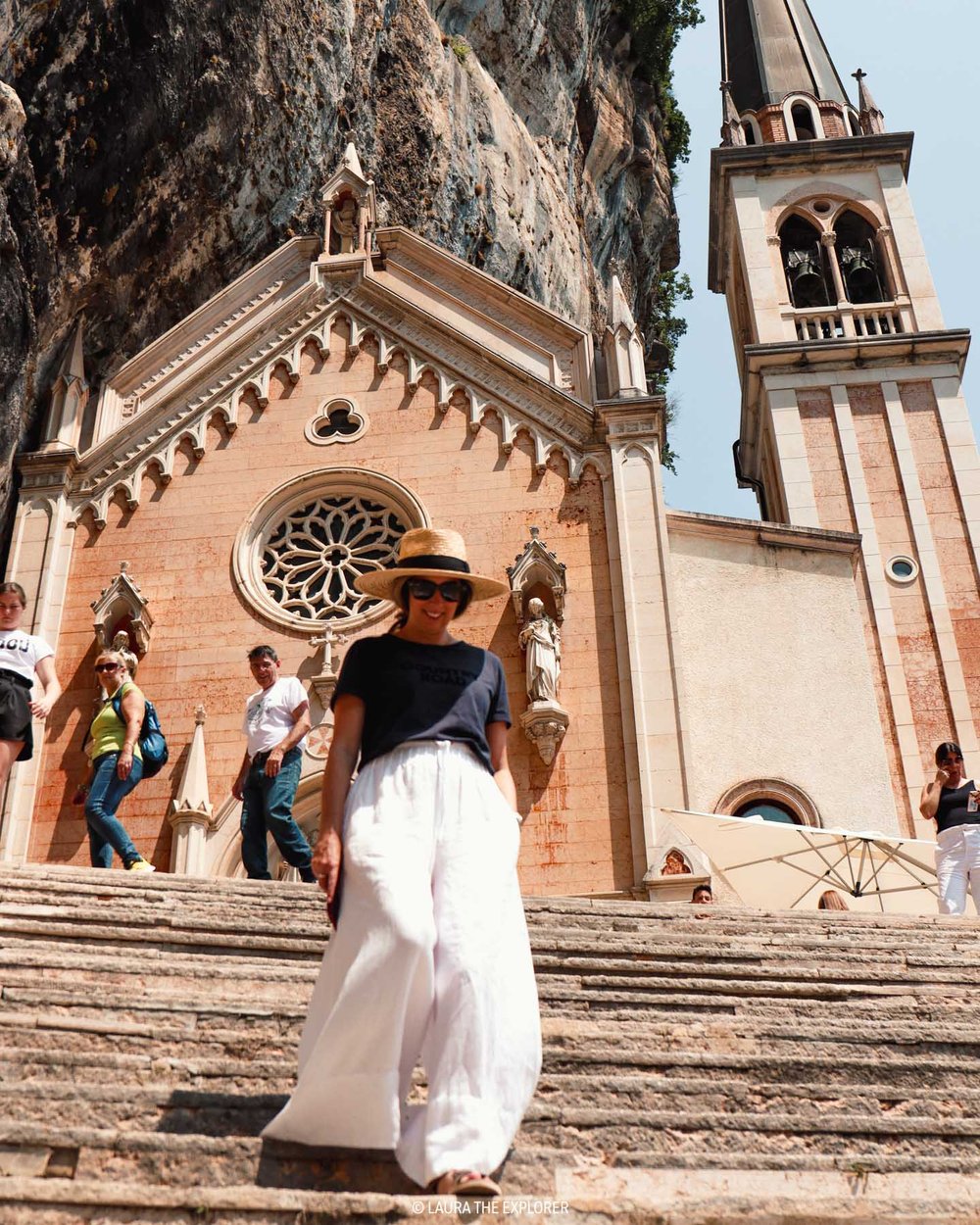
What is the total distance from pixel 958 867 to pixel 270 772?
207 inches

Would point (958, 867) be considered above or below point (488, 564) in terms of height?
below

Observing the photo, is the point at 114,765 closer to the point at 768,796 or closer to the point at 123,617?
the point at 123,617

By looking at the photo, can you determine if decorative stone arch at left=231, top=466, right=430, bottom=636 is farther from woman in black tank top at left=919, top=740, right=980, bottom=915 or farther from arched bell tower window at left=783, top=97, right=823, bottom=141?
arched bell tower window at left=783, top=97, right=823, bottom=141

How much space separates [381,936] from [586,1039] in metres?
1.74

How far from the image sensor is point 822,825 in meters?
15.1

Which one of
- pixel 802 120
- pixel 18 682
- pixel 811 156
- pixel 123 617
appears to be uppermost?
pixel 802 120

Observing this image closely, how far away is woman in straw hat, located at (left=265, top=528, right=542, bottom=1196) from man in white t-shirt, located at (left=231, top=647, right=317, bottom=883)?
4992 millimetres

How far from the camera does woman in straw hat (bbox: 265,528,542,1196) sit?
12.8ft

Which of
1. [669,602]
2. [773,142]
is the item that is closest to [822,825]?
[669,602]

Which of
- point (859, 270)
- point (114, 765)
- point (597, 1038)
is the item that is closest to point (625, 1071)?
point (597, 1038)

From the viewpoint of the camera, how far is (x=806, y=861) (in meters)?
13.6

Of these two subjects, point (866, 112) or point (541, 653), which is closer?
point (541, 653)

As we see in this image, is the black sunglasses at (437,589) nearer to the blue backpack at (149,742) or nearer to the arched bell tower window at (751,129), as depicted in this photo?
the blue backpack at (149,742)

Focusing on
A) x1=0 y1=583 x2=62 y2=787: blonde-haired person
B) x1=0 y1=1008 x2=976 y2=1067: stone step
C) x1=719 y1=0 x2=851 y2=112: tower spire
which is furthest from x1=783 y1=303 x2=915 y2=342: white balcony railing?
x1=0 y1=1008 x2=976 y2=1067: stone step
